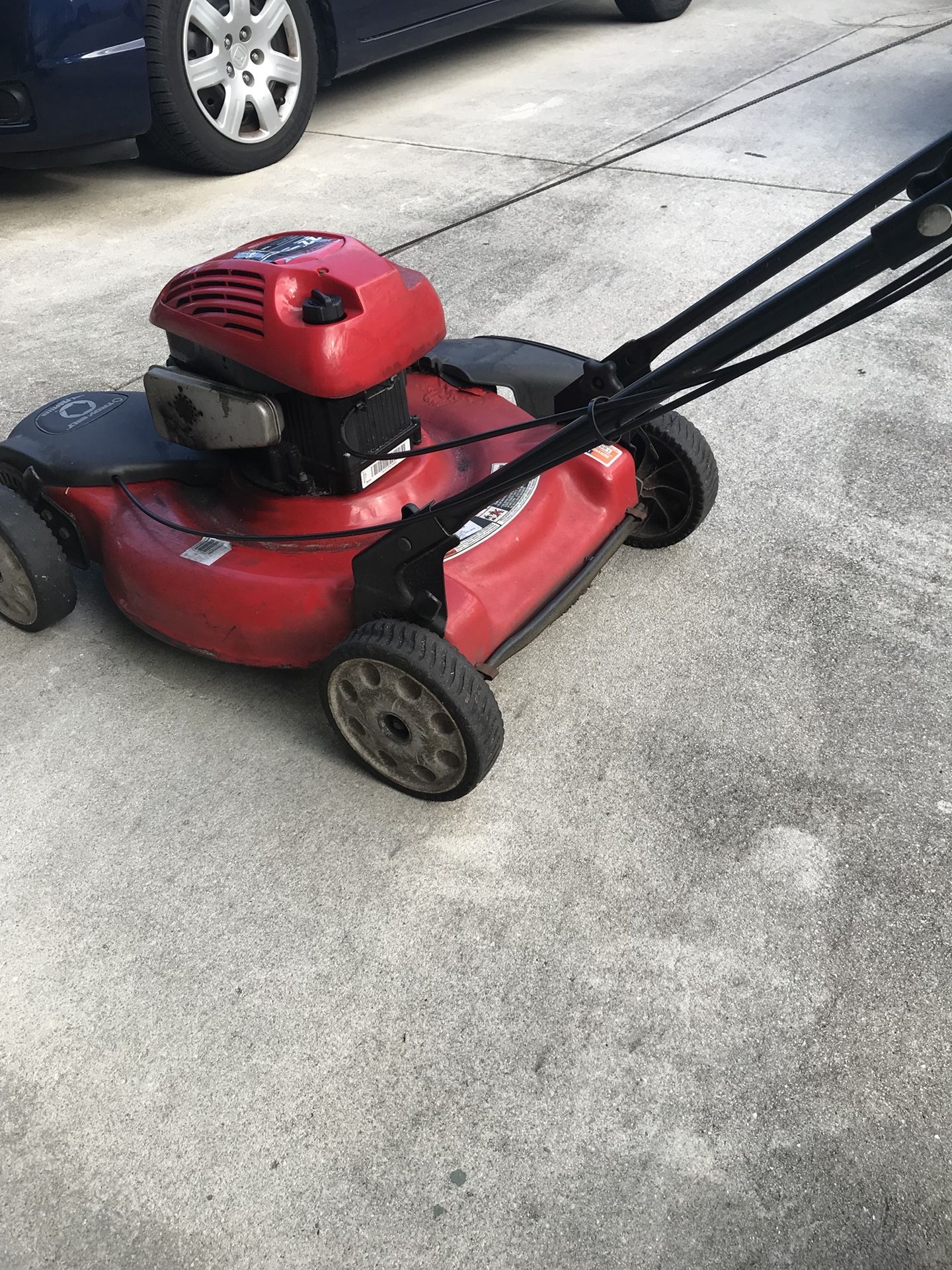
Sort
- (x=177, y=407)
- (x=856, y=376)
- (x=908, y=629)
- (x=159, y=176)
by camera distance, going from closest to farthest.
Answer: (x=177, y=407) < (x=908, y=629) < (x=856, y=376) < (x=159, y=176)

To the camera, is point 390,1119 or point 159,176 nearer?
point 390,1119

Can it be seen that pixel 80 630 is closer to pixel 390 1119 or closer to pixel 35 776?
pixel 35 776

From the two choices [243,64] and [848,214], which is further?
[243,64]

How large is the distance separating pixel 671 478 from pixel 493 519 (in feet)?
1.72

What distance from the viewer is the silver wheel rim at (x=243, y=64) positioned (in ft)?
14.1

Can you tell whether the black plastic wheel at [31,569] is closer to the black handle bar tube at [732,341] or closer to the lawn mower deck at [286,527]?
the lawn mower deck at [286,527]

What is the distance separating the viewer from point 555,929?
1808 mm

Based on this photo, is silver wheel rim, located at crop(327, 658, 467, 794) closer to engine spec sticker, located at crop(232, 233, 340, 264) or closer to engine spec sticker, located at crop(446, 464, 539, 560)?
engine spec sticker, located at crop(446, 464, 539, 560)

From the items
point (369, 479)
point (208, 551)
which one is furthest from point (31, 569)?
point (369, 479)

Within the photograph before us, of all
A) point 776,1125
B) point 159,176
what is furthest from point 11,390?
point 776,1125

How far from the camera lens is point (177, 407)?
2131 mm

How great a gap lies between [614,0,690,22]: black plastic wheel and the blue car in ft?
5.87

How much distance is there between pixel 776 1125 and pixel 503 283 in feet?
9.67

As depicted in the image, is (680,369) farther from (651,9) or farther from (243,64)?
(651,9)
